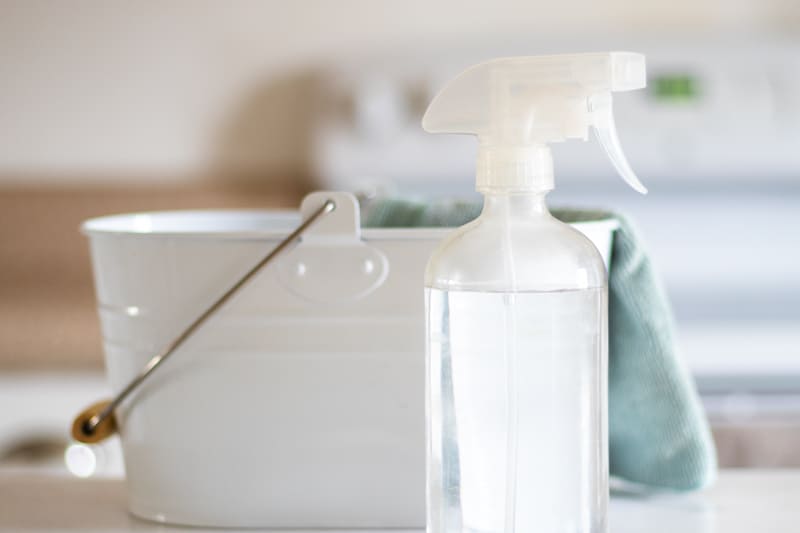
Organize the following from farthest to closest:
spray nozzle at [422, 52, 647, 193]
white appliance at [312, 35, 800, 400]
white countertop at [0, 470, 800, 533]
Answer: white appliance at [312, 35, 800, 400]
white countertop at [0, 470, 800, 533]
spray nozzle at [422, 52, 647, 193]

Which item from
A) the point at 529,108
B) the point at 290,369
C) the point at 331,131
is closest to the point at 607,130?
the point at 529,108

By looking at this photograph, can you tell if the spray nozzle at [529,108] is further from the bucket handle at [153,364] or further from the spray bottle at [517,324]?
the bucket handle at [153,364]

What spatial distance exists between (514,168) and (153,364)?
0.21 metres

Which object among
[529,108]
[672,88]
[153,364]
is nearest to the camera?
[529,108]

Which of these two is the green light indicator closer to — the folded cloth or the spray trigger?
the folded cloth

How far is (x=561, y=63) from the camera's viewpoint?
1.42 feet

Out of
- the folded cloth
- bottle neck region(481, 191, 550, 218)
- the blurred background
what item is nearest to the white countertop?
the folded cloth

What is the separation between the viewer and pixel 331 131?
1.42 meters

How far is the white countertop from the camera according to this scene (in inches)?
21.5

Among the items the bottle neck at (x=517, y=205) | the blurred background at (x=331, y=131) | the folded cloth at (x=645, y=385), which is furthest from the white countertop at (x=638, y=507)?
the blurred background at (x=331, y=131)

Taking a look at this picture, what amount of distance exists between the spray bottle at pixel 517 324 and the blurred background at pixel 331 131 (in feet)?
3.14

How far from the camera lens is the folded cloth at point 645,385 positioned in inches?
22.7

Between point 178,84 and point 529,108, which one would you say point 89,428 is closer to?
point 529,108

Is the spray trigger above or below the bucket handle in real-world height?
above
